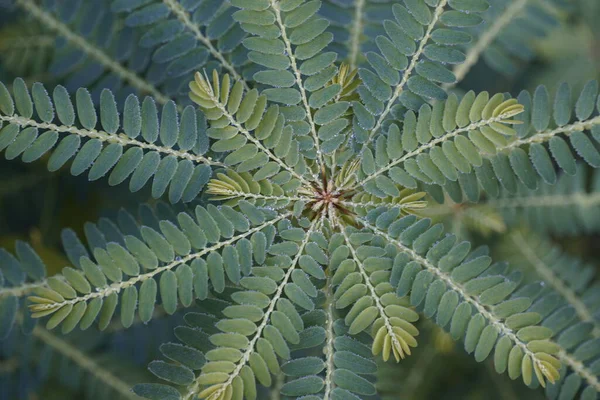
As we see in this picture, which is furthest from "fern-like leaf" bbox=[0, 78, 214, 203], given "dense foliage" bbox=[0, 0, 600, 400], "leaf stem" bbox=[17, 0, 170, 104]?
"leaf stem" bbox=[17, 0, 170, 104]

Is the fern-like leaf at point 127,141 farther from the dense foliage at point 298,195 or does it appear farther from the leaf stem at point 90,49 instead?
the leaf stem at point 90,49

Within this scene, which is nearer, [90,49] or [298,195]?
[298,195]

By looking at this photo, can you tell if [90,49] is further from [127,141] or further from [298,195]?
[298,195]

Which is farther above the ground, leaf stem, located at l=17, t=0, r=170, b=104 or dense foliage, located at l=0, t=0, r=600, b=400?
leaf stem, located at l=17, t=0, r=170, b=104

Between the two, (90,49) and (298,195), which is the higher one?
(90,49)

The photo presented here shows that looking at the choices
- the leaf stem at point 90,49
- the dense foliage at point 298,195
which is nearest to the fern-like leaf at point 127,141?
the dense foliage at point 298,195

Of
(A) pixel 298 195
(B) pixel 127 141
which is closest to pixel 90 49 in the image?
(B) pixel 127 141

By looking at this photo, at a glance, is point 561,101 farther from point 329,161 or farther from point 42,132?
point 42,132

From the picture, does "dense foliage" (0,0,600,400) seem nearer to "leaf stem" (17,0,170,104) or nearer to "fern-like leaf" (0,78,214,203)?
"fern-like leaf" (0,78,214,203)

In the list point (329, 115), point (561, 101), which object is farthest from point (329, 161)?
point (561, 101)

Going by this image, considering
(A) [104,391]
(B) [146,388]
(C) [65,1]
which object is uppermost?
(C) [65,1]

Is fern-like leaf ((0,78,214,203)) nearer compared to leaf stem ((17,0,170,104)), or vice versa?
fern-like leaf ((0,78,214,203))
